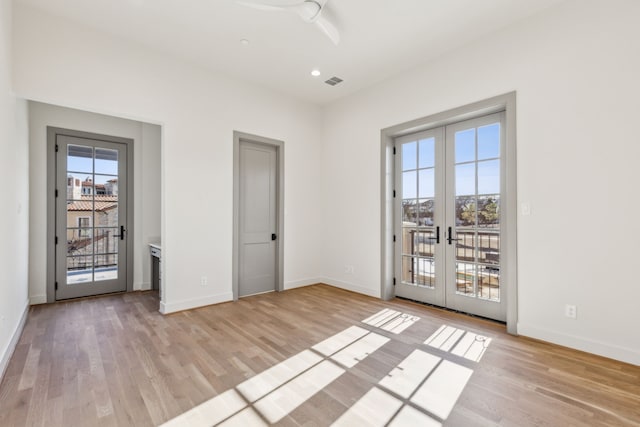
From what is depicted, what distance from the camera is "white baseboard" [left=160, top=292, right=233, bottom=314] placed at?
3742mm

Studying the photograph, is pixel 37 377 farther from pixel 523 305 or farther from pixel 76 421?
pixel 523 305

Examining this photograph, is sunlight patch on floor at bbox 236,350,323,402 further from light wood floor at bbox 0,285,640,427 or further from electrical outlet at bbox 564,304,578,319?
electrical outlet at bbox 564,304,578,319

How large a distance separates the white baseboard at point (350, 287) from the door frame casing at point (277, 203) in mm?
863

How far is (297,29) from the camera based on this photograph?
3.25m

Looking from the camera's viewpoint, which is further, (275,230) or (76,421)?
(275,230)

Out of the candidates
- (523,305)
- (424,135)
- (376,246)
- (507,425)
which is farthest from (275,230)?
(507,425)

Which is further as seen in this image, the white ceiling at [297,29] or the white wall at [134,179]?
the white wall at [134,179]

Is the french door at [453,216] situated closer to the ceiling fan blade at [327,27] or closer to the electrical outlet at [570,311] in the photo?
the electrical outlet at [570,311]

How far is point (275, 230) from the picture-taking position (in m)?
4.96

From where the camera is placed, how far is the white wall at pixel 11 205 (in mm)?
2430

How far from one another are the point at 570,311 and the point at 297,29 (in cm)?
398

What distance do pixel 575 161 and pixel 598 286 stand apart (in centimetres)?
115

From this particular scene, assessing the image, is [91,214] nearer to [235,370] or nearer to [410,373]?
[235,370]

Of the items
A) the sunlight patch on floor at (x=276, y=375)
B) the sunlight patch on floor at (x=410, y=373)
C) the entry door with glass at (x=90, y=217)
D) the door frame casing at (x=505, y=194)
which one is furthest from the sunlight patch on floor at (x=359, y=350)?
the entry door with glass at (x=90, y=217)
